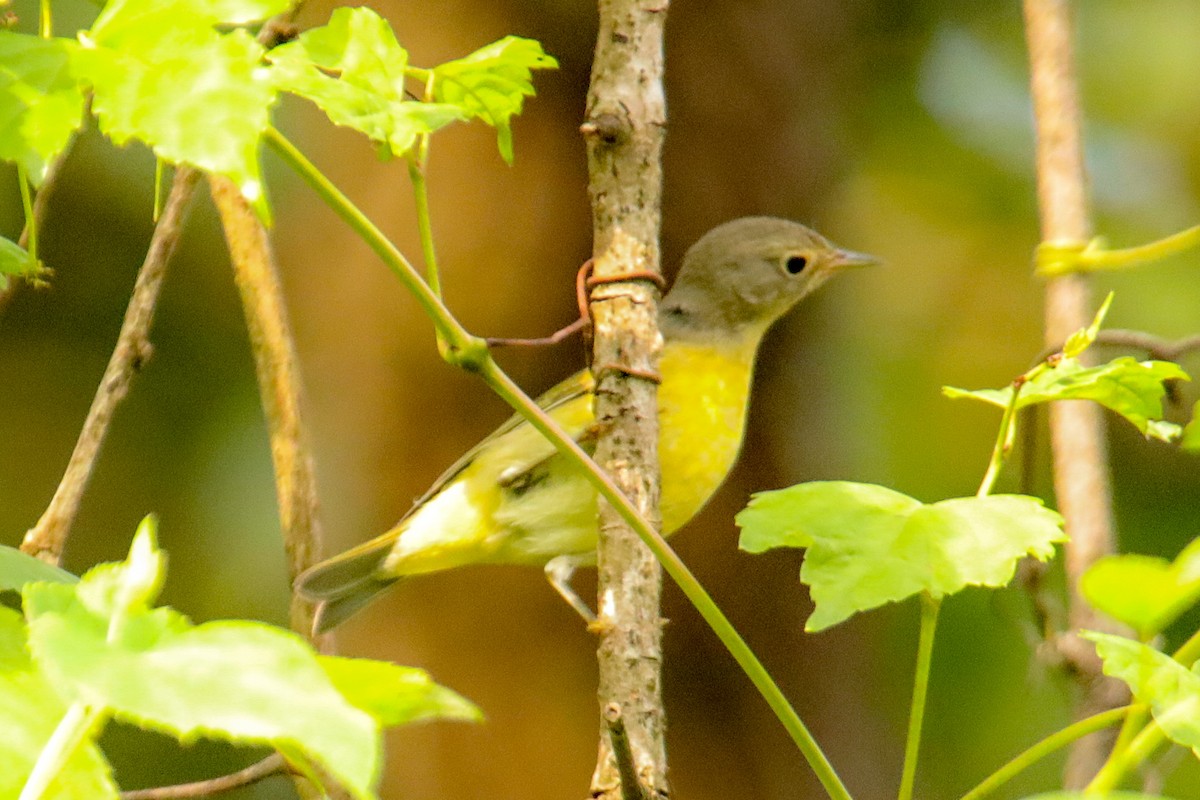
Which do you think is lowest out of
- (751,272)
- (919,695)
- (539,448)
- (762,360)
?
(919,695)

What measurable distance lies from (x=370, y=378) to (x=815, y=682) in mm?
1908

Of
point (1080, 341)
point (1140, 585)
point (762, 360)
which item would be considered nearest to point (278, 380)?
point (1080, 341)

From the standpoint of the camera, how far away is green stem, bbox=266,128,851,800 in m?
1.41

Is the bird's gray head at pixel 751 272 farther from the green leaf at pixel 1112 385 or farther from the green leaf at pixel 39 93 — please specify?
the green leaf at pixel 39 93

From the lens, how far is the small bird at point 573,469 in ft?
12.2

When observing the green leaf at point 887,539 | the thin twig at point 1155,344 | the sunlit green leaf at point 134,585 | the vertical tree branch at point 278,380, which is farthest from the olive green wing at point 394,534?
the sunlit green leaf at point 134,585

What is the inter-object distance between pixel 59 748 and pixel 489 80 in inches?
44.3

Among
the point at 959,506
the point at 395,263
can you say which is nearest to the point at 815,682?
the point at 959,506

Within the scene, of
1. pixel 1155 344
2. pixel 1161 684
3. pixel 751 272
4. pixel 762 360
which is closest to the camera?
pixel 1161 684

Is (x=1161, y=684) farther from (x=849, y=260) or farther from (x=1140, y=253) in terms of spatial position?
(x=849, y=260)

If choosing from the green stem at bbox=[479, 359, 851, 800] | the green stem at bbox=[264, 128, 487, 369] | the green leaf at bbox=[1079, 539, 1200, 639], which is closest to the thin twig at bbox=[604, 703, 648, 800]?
the green stem at bbox=[479, 359, 851, 800]

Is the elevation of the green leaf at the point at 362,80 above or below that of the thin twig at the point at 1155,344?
above

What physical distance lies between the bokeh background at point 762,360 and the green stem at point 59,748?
353cm

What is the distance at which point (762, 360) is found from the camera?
5352 mm
